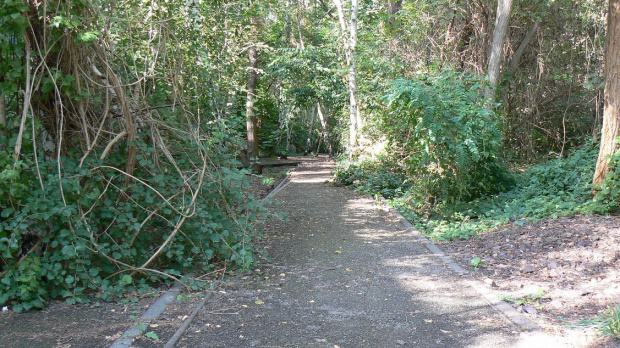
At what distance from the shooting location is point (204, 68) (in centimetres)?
865

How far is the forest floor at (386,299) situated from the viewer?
4348 millimetres

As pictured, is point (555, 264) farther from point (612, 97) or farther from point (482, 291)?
point (612, 97)

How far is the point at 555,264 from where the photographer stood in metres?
6.22

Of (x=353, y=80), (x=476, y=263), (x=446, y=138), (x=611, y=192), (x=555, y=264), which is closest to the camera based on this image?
(x=555, y=264)

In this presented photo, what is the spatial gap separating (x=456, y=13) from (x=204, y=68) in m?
8.41

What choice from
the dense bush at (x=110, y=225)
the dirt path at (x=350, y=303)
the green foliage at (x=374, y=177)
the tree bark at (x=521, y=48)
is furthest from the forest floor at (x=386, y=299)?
the tree bark at (x=521, y=48)

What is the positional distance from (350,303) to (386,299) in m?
0.40

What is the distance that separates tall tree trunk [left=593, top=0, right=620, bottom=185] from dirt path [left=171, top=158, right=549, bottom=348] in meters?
3.36

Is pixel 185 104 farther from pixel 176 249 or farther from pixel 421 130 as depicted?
pixel 421 130

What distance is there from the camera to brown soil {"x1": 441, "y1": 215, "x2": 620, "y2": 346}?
4.98 metres

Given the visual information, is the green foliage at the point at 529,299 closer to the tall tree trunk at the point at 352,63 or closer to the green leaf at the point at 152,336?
the green leaf at the point at 152,336

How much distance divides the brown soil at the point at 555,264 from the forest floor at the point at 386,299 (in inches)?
0.5

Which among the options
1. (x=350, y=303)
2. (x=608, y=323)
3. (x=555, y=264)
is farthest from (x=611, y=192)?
(x=350, y=303)

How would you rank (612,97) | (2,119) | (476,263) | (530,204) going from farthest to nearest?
(530,204)
(612,97)
(476,263)
(2,119)
